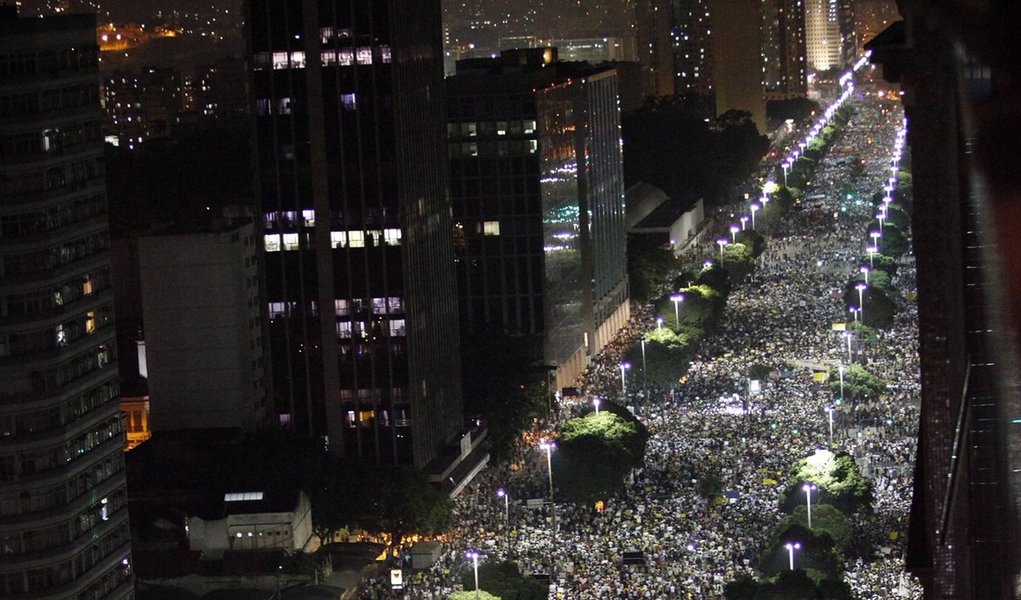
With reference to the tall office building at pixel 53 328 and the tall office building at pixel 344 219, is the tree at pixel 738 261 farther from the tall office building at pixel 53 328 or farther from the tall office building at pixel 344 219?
the tall office building at pixel 53 328

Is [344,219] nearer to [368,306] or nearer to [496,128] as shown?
[368,306]

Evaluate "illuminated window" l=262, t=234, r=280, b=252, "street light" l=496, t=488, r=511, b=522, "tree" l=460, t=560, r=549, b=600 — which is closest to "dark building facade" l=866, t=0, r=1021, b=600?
"tree" l=460, t=560, r=549, b=600

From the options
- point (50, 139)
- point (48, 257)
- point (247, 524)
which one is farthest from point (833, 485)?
point (50, 139)

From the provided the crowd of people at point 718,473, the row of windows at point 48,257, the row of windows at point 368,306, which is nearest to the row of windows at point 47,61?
the row of windows at point 48,257

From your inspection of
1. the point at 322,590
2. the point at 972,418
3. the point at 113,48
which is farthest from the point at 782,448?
the point at 113,48

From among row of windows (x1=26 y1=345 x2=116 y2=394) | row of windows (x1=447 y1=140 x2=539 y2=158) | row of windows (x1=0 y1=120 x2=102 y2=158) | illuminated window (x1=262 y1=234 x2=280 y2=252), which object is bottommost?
row of windows (x1=26 y1=345 x2=116 y2=394)

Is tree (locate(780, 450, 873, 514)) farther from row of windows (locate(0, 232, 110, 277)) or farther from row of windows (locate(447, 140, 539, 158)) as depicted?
row of windows (locate(447, 140, 539, 158))

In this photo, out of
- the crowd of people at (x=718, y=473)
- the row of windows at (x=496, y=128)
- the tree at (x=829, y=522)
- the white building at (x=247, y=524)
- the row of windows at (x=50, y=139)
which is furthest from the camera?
the row of windows at (x=496, y=128)
